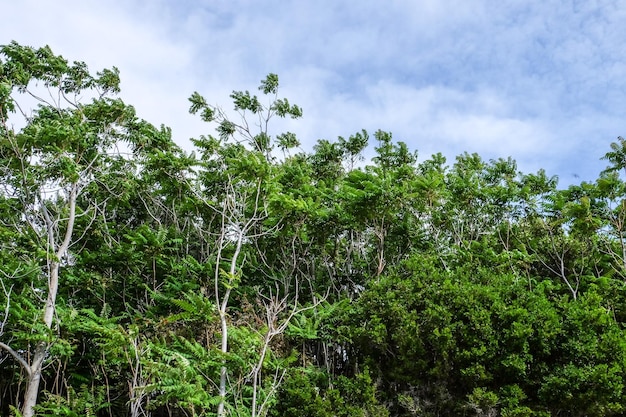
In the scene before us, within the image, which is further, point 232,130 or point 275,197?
point 232,130

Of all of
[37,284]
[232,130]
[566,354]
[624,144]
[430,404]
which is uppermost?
[232,130]

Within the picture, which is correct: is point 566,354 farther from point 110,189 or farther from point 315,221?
point 110,189

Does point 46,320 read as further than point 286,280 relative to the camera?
No

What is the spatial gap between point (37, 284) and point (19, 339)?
1483mm

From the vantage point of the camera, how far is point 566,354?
8102 millimetres

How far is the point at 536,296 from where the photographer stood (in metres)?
8.64

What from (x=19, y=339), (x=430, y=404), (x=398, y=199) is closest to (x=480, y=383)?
(x=430, y=404)

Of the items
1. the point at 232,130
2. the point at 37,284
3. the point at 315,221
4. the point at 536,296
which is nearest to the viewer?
the point at 536,296

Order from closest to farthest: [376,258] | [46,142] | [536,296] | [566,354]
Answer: [566,354] → [536,296] → [46,142] → [376,258]

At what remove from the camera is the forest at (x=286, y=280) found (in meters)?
8.09

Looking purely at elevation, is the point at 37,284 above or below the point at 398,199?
below

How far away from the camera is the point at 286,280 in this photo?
1139 centimetres

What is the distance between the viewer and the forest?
8094 millimetres

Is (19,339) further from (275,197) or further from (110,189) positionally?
(275,197)
